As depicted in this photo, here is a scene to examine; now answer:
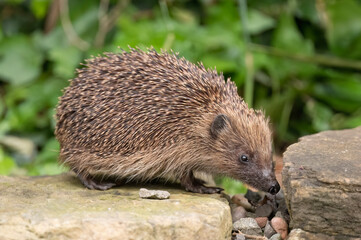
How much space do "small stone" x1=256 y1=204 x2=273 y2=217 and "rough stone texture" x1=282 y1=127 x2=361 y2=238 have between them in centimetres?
66

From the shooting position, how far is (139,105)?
641cm

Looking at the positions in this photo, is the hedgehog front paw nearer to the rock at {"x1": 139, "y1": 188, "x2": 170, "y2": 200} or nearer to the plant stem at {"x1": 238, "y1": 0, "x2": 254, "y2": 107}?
the rock at {"x1": 139, "y1": 188, "x2": 170, "y2": 200}

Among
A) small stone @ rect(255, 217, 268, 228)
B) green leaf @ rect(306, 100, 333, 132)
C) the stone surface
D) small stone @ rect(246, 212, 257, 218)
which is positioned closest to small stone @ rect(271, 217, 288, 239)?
small stone @ rect(255, 217, 268, 228)

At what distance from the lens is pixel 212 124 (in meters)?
6.39

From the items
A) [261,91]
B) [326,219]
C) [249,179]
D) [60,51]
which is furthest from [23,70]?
[326,219]

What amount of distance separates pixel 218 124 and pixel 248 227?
1.18 m

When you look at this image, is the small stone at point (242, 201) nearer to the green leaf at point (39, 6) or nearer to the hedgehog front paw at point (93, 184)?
the hedgehog front paw at point (93, 184)

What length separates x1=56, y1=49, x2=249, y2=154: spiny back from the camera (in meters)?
6.41

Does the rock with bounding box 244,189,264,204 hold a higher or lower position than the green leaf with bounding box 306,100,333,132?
lower

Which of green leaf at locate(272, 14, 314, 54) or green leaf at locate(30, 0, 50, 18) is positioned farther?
green leaf at locate(30, 0, 50, 18)

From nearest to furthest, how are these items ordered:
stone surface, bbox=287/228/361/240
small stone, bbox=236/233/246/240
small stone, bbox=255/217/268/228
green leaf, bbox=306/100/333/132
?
stone surface, bbox=287/228/361/240 < small stone, bbox=236/233/246/240 < small stone, bbox=255/217/268/228 < green leaf, bbox=306/100/333/132

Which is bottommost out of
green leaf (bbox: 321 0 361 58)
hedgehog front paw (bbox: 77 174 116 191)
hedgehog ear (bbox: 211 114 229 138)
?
hedgehog front paw (bbox: 77 174 116 191)

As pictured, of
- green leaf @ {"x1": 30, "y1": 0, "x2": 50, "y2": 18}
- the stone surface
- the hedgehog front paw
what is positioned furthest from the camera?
green leaf @ {"x1": 30, "y1": 0, "x2": 50, "y2": 18}

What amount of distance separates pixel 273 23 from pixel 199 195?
6.34 metres
